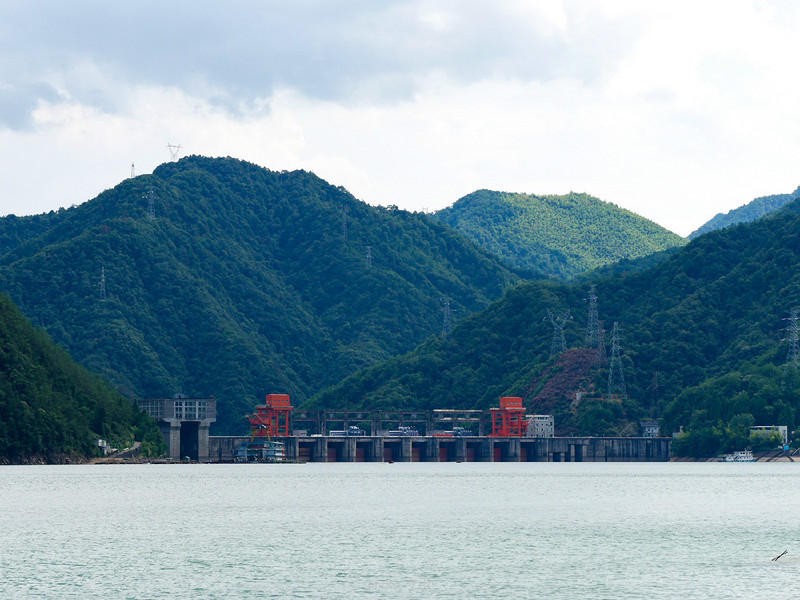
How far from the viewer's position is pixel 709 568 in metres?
72.4

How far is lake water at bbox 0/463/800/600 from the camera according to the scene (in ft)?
216

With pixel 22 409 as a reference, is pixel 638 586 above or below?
below

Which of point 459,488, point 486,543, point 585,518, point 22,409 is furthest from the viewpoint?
point 22,409

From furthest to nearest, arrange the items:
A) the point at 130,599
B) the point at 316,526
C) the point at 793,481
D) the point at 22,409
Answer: the point at 22,409 < the point at 793,481 < the point at 316,526 < the point at 130,599

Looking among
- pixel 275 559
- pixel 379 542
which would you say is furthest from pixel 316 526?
pixel 275 559

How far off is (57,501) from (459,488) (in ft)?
170

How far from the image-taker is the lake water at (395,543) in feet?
216

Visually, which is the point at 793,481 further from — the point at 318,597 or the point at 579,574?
the point at 318,597

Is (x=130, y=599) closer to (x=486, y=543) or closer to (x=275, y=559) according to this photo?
(x=275, y=559)

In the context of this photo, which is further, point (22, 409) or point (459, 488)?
point (22, 409)

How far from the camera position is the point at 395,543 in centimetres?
8531

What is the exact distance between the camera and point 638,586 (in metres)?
66.0

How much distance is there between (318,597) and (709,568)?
23455 millimetres

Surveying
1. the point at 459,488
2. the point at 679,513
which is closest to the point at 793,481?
the point at 459,488
